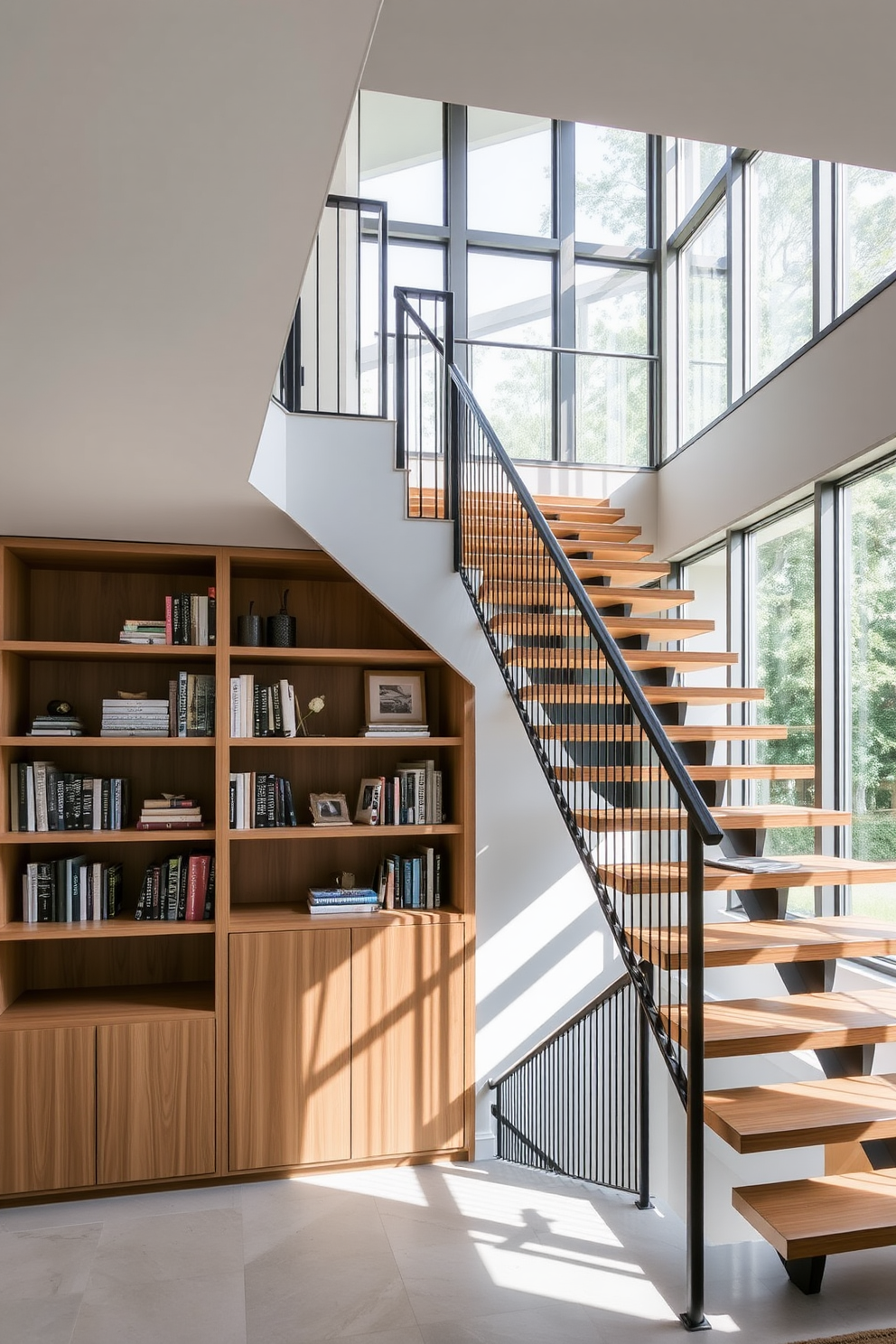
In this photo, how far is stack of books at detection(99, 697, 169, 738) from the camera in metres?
4.24

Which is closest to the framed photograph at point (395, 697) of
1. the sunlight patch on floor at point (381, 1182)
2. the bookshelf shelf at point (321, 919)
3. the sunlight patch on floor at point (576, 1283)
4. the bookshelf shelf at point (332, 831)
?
the bookshelf shelf at point (332, 831)

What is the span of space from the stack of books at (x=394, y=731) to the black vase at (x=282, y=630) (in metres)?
0.52

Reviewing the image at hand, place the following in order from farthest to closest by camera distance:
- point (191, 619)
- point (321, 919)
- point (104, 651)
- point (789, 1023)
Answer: point (191, 619) → point (321, 919) → point (104, 651) → point (789, 1023)

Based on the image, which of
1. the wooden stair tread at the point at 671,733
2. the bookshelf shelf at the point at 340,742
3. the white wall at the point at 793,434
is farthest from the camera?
the bookshelf shelf at the point at 340,742

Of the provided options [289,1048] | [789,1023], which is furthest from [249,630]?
[789,1023]

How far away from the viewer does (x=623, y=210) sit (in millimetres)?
6523

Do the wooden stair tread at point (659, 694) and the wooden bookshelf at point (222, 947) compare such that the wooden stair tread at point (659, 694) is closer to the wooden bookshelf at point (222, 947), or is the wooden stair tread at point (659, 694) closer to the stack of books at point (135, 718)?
the wooden bookshelf at point (222, 947)

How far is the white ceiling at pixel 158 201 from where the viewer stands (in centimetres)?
130

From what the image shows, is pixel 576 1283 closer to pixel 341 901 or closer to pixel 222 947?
pixel 341 901

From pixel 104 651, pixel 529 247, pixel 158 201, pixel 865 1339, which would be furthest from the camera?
pixel 529 247

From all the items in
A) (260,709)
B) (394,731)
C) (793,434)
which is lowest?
(394,731)

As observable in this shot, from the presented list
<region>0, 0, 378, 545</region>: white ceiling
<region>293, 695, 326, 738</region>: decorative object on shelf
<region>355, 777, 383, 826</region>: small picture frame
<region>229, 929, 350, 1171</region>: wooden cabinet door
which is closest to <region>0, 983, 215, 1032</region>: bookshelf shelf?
<region>229, 929, 350, 1171</region>: wooden cabinet door

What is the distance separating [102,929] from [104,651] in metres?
1.17

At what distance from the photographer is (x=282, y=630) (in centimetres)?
441
